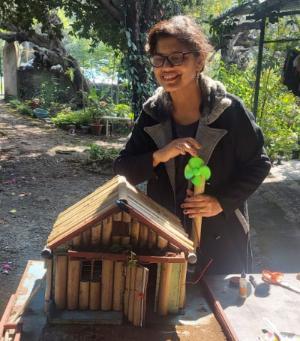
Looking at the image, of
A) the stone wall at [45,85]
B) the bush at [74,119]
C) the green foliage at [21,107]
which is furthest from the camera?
the stone wall at [45,85]

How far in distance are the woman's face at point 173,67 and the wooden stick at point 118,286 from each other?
733 millimetres

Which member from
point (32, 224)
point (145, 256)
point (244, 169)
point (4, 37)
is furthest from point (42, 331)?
point (4, 37)

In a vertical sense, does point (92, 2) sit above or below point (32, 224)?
above

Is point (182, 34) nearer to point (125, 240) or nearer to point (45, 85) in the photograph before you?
point (125, 240)

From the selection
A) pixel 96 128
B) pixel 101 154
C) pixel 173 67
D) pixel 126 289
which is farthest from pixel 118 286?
pixel 96 128

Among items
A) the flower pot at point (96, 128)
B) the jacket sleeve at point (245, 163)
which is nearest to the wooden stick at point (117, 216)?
the jacket sleeve at point (245, 163)

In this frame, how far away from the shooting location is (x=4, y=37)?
16.2 m

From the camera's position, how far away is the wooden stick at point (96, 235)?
1465 millimetres

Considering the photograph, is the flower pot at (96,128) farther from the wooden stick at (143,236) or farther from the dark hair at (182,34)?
the wooden stick at (143,236)

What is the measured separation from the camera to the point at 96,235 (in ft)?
4.85

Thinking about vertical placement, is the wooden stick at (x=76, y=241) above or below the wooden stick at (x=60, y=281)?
above

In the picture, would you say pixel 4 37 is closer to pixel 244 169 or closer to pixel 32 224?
pixel 32 224

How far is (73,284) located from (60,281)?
0.15 feet

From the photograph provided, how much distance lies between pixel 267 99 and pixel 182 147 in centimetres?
699
